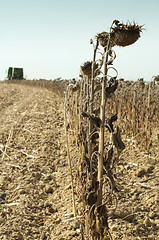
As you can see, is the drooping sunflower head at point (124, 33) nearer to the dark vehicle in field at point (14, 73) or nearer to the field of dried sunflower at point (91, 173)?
the field of dried sunflower at point (91, 173)

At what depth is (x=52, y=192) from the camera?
3590mm

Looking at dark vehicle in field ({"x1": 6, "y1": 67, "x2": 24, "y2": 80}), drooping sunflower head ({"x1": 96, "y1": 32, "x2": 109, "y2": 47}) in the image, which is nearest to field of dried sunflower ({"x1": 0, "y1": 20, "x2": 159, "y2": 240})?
drooping sunflower head ({"x1": 96, "y1": 32, "x2": 109, "y2": 47})

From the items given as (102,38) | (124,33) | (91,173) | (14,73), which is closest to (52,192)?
(91,173)

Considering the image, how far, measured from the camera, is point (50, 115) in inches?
305

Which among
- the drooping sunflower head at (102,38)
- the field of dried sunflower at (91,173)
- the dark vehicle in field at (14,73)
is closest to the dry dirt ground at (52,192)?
the field of dried sunflower at (91,173)

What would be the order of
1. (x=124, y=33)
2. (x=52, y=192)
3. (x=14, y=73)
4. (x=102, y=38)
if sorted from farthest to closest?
1. (x=14, y=73)
2. (x=52, y=192)
3. (x=102, y=38)
4. (x=124, y=33)

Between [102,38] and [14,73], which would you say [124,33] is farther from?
[14,73]

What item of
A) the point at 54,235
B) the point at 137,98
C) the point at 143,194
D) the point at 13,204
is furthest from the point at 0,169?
the point at 137,98

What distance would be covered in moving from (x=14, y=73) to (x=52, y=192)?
995 inches

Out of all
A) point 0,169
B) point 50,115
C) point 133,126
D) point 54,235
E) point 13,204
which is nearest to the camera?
point 54,235

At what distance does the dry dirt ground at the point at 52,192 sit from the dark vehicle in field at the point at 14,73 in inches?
891

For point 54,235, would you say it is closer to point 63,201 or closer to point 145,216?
→ point 63,201

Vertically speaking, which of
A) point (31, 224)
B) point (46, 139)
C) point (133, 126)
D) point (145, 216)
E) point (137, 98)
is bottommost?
point (31, 224)

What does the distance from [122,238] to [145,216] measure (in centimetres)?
47
